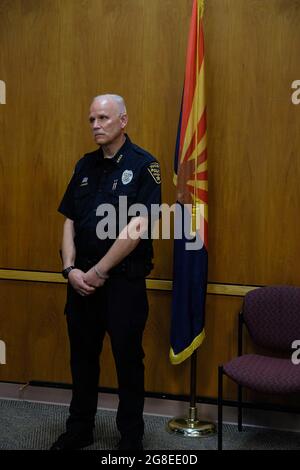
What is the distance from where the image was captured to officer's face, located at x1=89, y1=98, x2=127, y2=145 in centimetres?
290

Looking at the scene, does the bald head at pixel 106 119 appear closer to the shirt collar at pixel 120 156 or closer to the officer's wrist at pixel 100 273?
the shirt collar at pixel 120 156

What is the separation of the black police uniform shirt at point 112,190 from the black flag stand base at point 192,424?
84cm

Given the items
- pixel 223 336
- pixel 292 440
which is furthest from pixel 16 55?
pixel 292 440

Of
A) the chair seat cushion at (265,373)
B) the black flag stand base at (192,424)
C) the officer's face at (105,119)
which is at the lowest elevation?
the black flag stand base at (192,424)

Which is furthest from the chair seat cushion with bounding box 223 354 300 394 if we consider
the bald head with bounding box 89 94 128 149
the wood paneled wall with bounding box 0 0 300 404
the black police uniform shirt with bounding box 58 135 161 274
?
the bald head with bounding box 89 94 128 149

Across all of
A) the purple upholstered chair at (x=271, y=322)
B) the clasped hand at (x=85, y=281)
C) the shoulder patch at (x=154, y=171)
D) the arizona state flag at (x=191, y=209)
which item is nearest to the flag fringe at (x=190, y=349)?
the arizona state flag at (x=191, y=209)

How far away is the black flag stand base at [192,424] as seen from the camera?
333cm

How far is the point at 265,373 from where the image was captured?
294 centimetres

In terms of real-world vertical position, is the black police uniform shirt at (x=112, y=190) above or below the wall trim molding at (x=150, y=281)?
above

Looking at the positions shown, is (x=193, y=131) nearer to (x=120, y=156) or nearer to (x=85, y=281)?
(x=120, y=156)

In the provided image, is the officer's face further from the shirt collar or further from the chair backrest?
the chair backrest

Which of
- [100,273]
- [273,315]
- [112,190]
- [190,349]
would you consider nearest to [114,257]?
[100,273]

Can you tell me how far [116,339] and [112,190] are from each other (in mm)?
716

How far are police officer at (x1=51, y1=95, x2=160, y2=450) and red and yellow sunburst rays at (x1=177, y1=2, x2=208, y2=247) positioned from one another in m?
0.39
